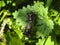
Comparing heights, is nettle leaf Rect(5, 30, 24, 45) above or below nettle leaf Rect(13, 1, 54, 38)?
below

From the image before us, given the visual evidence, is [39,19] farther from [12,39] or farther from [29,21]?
[12,39]

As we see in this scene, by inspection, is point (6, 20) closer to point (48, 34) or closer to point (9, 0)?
point (9, 0)

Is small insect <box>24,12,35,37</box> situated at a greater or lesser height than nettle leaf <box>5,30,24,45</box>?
greater

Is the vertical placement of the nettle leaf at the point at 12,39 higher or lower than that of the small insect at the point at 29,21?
lower

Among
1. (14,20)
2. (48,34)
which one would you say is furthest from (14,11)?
(48,34)

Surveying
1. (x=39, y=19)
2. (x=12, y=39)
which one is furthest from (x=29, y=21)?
(x=12, y=39)

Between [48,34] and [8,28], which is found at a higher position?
[8,28]

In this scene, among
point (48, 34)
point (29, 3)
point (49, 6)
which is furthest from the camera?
point (29, 3)

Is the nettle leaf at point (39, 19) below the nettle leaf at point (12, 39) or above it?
above
